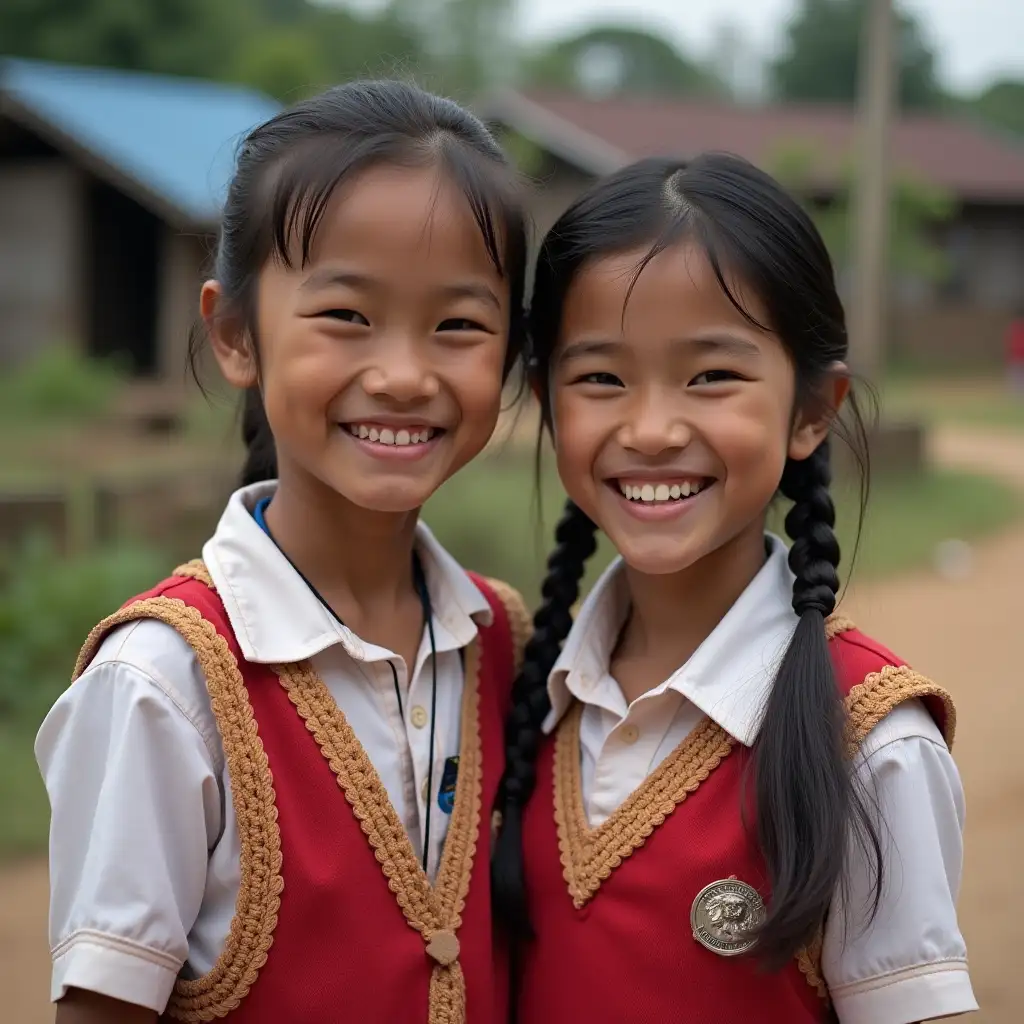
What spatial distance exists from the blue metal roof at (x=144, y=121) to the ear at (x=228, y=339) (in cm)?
923

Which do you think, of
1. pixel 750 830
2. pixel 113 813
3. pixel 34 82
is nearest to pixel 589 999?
pixel 750 830

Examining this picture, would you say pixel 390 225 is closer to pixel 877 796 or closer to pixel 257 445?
pixel 257 445

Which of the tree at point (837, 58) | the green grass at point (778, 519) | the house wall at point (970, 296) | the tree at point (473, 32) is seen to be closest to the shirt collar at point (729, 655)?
the green grass at point (778, 519)

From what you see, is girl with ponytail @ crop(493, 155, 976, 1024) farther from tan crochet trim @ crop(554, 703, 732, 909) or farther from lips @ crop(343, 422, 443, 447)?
lips @ crop(343, 422, 443, 447)

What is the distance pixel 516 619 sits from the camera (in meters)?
2.12

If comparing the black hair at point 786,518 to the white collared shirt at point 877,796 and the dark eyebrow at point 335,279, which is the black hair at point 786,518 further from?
the dark eyebrow at point 335,279

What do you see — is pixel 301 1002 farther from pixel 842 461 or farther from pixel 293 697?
pixel 842 461

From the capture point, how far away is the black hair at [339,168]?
5.47 feet

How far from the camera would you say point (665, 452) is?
5.60 ft

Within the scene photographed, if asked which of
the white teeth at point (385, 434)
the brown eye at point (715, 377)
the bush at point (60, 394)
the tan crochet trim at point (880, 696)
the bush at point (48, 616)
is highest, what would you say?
the brown eye at point (715, 377)

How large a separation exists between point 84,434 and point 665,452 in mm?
8926

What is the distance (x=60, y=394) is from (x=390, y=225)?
9.81 m

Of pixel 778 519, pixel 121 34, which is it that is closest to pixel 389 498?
pixel 778 519

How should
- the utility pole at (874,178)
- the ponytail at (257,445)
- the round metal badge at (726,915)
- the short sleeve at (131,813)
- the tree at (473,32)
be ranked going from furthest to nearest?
the tree at (473,32)
the utility pole at (874,178)
the ponytail at (257,445)
the round metal badge at (726,915)
the short sleeve at (131,813)
